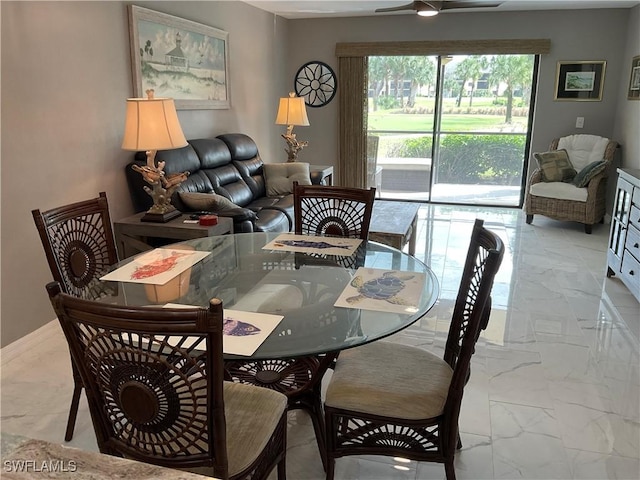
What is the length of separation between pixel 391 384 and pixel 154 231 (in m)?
2.06

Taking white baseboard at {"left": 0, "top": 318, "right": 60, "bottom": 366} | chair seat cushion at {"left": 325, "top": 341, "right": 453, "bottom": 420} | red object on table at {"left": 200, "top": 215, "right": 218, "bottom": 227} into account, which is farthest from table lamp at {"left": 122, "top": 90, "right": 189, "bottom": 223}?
chair seat cushion at {"left": 325, "top": 341, "right": 453, "bottom": 420}

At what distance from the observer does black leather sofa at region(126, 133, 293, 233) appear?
3559mm

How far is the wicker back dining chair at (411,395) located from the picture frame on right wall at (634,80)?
450 cm

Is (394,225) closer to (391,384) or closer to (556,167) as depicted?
(391,384)

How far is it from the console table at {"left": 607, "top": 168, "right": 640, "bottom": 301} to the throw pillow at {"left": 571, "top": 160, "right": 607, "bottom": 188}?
4.71ft

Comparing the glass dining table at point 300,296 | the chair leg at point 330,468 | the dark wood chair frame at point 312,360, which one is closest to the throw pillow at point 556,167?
the dark wood chair frame at point 312,360

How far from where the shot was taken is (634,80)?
527 cm

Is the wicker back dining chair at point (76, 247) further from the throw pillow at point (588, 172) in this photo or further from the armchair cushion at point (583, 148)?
the armchair cushion at point (583, 148)

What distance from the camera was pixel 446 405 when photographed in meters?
1.62

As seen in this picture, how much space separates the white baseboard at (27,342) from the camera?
2.74 meters

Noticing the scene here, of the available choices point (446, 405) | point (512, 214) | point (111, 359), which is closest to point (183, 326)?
point (111, 359)

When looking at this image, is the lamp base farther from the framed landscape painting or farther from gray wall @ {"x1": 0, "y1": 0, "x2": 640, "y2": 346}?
the framed landscape painting

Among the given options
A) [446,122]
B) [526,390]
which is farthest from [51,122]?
[446,122]

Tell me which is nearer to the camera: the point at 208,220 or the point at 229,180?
the point at 208,220
